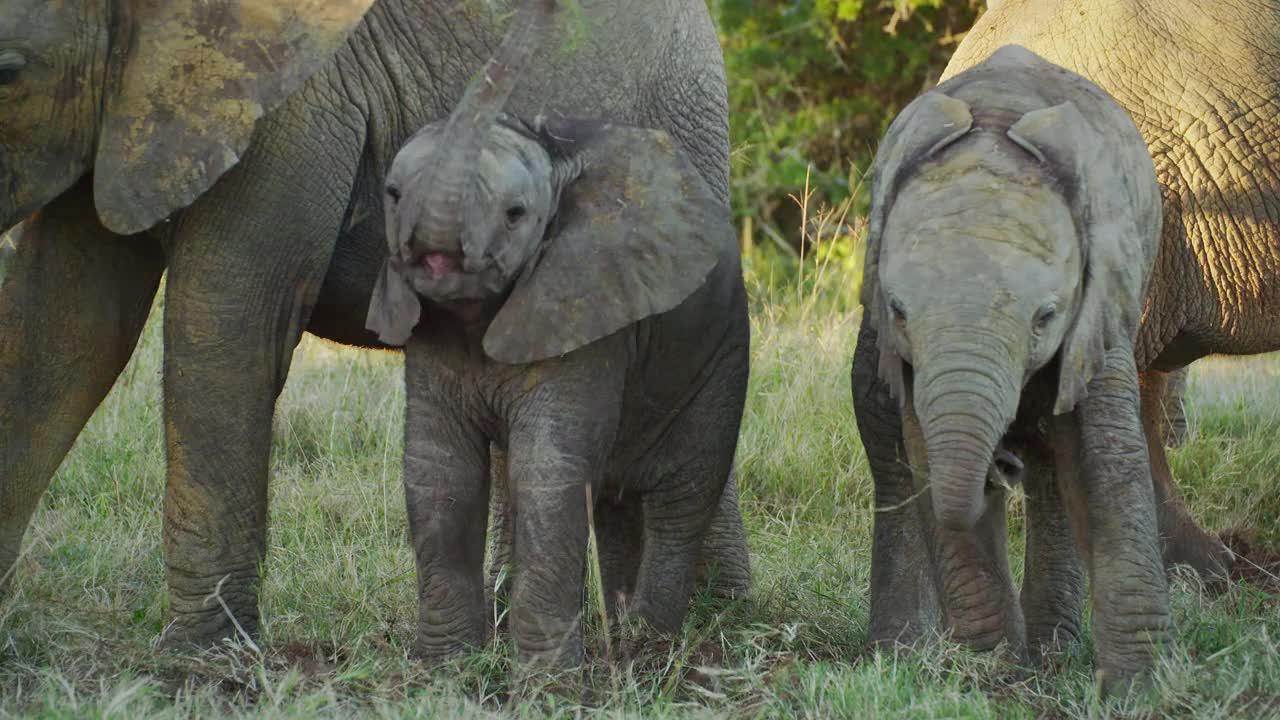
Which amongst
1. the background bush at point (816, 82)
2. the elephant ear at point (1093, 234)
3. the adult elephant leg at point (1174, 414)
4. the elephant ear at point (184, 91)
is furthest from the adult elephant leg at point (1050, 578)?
the background bush at point (816, 82)

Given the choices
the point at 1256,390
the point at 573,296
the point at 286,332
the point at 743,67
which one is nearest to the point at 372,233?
the point at 286,332

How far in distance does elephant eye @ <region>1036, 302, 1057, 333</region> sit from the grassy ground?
2.55ft

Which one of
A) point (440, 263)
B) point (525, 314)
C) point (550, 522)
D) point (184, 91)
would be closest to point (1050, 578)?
point (550, 522)

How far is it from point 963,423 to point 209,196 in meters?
1.83

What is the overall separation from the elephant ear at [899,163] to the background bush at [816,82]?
660 centimetres

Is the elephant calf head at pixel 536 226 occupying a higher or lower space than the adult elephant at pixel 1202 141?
higher

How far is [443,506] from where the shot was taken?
4.47 meters

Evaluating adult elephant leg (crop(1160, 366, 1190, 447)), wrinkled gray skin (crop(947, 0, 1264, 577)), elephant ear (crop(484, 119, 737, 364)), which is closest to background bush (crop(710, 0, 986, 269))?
adult elephant leg (crop(1160, 366, 1190, 447))

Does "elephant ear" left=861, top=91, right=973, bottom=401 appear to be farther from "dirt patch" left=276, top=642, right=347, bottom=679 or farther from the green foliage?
the green foliage

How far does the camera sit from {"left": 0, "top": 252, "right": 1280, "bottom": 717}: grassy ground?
4355 millimetres

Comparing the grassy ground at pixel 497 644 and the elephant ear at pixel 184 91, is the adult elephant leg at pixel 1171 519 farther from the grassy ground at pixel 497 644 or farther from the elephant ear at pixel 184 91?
the elephant ear at pixel 184 91

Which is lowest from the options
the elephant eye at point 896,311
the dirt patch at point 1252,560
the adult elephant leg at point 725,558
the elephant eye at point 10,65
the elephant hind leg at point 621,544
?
the dirt patch at point 1252,560

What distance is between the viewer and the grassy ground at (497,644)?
4.36m

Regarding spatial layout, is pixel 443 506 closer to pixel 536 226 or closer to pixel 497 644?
pixel 497 644
